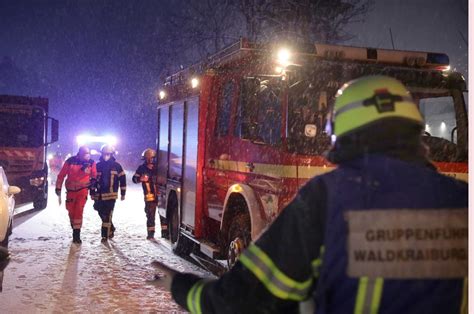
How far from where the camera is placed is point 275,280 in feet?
5.06

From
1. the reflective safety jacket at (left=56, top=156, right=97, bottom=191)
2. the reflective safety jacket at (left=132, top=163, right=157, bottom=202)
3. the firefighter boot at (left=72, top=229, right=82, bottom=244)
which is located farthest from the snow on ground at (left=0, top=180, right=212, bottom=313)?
the reflective safety jacket at (left=56, top=156, right=97, bottom=191)

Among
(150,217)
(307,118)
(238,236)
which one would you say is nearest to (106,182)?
(150,217)

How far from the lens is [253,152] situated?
5730mm

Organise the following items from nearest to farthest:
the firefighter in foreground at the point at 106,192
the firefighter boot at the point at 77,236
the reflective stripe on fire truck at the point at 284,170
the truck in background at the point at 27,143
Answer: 1. the reflective stripe on fire truck at the point at 284,170
2. the firefighter boot at the point at 77,236
3. the firefighter in foreground at the point at 106,192
4. the truck in background at the point at 27,143

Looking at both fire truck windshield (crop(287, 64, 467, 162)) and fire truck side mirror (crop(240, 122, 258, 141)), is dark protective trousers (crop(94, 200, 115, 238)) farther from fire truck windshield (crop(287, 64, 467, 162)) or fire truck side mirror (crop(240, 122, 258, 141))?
fire truck windshield (crop(287, 64, 467, 162))

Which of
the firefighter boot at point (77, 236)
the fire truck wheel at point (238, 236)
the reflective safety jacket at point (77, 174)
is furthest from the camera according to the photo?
the reflective safety jacket at point (77, 174)

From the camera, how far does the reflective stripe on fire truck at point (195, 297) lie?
171cm

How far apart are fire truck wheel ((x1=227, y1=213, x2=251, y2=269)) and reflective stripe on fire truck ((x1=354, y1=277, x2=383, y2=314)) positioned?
4395 millimetres

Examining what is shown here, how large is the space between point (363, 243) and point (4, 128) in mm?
14662

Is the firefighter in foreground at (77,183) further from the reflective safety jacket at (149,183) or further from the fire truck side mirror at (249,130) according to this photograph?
the fire truck side mirror at (249,130)

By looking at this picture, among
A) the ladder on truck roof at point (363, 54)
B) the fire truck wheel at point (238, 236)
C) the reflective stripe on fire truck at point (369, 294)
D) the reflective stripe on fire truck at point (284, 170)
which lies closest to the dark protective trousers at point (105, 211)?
the fire truck wheel at point (238, 236)

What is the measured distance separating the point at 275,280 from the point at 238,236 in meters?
4.64

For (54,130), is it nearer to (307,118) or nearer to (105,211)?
(105,211)

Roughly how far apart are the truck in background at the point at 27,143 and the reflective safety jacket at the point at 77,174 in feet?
16.2
